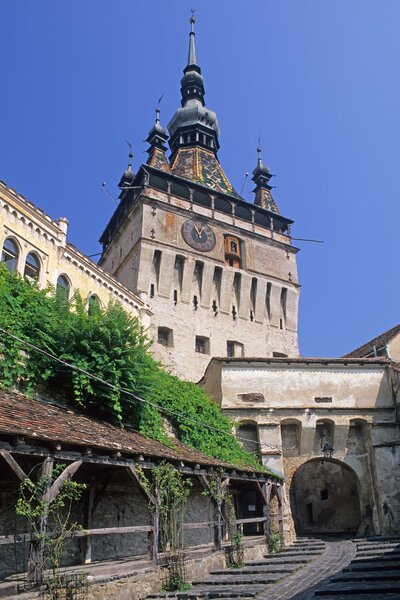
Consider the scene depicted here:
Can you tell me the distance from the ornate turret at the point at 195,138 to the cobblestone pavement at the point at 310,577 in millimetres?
29332

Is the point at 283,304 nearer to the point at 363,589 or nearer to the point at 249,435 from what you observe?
the point at 249,435

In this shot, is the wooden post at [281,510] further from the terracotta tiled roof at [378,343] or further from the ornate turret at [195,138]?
the ornate turret at [195,138]

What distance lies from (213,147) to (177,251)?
1632 cm

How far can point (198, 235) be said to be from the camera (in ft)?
118

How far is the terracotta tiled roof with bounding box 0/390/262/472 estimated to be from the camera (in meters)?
8.94

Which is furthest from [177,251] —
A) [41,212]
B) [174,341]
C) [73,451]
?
[73,451]

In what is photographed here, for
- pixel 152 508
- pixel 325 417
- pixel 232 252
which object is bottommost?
pixel 152 508

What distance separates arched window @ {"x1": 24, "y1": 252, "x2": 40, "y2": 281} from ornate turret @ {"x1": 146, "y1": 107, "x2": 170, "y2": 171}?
20.5 meters

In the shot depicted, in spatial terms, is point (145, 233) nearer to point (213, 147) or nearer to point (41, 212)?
point (41, 212)

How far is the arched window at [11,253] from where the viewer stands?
65.6ft

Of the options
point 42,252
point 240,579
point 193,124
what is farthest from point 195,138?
point 240,579

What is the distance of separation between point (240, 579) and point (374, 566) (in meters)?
3.16

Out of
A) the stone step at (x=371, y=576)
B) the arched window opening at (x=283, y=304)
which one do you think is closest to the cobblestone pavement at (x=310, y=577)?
the stone step at (x=371, y=576)

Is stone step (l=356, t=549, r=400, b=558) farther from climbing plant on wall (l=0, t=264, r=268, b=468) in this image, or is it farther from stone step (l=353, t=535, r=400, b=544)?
climbing plant on wall (l=0, t=264, r=268, b=468)
